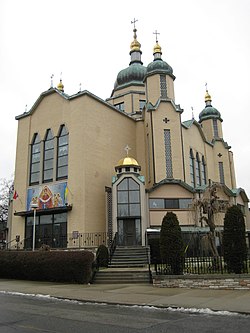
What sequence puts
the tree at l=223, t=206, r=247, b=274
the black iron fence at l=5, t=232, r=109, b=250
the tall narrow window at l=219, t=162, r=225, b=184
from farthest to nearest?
the tall narrow window at l=219, t=162, r=225, b=184 → the black iron fence at l=5, t=232, r=109, b=250 → the tree at l=223, t=206, r=247, b=274

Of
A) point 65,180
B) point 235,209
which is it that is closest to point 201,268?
point 235,209

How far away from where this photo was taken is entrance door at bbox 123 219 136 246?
2577 centimetres

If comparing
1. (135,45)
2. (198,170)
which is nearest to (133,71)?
(135,45)

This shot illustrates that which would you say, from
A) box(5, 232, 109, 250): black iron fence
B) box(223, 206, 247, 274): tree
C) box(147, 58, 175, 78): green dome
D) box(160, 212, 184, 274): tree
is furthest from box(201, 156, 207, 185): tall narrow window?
box(223, 206, 247, 274): tree

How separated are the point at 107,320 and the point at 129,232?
17854 mm

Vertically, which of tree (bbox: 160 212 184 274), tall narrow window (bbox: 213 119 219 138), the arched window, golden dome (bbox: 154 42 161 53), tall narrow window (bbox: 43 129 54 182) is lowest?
tree (bbox: 160 212 184 274)

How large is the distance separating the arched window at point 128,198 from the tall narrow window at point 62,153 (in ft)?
17.1

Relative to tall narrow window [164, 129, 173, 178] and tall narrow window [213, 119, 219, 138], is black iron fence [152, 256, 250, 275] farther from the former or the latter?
tall narrow window [213, 119, 219, 138]

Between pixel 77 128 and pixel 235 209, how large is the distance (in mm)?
17094

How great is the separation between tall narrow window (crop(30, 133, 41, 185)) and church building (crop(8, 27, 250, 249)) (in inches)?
3.7

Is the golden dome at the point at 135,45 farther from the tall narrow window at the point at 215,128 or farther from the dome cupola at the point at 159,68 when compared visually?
the tall narrow window at the point at 215,128

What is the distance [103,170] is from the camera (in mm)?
29406

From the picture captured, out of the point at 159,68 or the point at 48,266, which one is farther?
the point at 159,68

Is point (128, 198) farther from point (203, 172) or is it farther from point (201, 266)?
point (203, 172)
